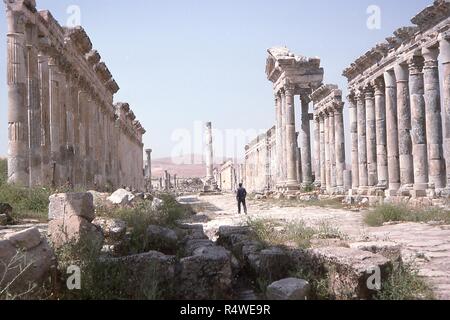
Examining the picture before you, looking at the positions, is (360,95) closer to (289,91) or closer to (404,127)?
(289,91)

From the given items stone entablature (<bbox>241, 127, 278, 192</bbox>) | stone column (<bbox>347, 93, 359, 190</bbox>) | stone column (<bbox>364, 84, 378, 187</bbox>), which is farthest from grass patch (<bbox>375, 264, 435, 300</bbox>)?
stone entablature (<bbox>241, 127, 278, 192</bbox>)

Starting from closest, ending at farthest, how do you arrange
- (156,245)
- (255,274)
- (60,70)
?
1. (255,274)
2. (156,245)
3. (60,70)

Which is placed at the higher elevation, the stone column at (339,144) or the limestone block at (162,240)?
the stone column at (339,144)

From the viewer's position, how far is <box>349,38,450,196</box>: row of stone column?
1756 cm

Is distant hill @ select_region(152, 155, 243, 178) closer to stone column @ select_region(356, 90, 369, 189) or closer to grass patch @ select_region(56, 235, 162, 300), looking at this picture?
stone column @ select_region(356, 90, 369, 189)

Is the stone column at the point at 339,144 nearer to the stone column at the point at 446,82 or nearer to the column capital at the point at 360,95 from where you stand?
the column capital at the point at 360,95

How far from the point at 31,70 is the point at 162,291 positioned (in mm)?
13563

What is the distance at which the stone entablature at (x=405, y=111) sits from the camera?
1716cm

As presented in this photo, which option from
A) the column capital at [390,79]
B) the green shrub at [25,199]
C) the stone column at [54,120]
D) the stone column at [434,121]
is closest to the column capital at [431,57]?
the stone column at [434,121]

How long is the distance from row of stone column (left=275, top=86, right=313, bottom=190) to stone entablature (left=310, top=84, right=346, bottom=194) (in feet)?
3.44

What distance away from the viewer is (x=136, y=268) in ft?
18.5
